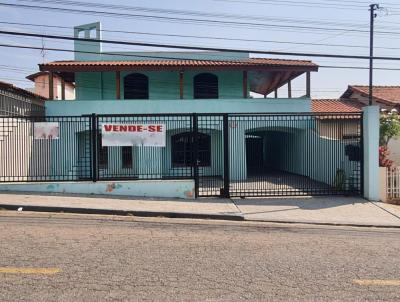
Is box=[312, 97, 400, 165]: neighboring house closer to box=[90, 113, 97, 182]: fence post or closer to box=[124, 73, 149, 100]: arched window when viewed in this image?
box=[90, 113, 97, 182]: fence post

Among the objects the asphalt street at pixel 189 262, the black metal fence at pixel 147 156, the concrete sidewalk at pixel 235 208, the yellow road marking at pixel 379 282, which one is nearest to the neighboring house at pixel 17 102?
the black metal fence at pixel 147 156

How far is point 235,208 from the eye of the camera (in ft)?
39.5

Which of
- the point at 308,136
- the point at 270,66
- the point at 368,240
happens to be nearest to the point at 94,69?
the point at 270,66

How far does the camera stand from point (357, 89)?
34.8 metres

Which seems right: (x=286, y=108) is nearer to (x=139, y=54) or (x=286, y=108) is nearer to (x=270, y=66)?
(x=270, y=66)

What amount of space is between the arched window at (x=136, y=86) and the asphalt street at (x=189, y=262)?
55.6 feet

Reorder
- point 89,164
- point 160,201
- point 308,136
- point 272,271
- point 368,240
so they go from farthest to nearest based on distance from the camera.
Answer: point 308,136, point 89,164, point 160,201, point 368,240, point 272,271

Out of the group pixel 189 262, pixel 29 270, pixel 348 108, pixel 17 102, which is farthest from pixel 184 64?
pixel 29 270

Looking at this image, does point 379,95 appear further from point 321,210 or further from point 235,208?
point 235,208

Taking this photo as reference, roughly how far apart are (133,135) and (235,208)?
153 inches

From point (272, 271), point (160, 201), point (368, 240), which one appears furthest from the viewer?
point (160, 201)

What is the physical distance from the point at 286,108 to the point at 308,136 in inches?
265

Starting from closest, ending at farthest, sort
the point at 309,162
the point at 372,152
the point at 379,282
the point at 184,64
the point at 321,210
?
the point at 379,282 → the point at 321,210 → the point at 372,152 → the point at 309,162 → the point at 184,64

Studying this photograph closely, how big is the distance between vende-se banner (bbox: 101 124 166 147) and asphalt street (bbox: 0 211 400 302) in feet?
14.2
